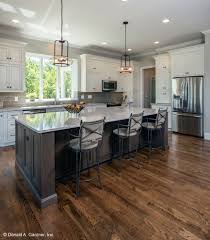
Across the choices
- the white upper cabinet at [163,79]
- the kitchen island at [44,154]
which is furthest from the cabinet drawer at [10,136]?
the white upper cabinet at [163,79]

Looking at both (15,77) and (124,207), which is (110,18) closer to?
(15,77)

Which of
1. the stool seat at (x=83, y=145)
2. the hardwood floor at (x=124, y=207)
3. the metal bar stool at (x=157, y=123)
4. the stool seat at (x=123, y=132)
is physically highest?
the metal bar stool at (x=157, y=123)

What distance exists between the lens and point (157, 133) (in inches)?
173

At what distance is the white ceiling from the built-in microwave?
147cm

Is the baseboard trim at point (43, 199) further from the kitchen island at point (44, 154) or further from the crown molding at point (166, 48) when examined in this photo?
the crown molding at point (166, 48)

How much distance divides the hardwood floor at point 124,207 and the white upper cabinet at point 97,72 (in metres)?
3.87

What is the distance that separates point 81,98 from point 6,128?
9.27ft

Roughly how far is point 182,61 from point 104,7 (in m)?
3.37

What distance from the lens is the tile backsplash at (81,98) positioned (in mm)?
5138

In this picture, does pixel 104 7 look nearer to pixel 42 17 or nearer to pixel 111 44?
pixel 42 17

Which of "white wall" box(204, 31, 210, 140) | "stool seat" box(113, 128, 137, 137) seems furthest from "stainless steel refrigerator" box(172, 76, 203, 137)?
"stool seat" box(113, 128, 137, 137)

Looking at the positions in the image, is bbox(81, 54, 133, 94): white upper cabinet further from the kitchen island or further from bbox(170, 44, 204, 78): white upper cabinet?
the kitchen island

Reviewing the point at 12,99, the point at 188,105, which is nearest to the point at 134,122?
the point at 188,105

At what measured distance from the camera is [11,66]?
4816mm
